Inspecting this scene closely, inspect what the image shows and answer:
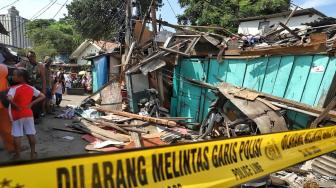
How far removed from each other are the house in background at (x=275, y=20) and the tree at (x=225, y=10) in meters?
0.99

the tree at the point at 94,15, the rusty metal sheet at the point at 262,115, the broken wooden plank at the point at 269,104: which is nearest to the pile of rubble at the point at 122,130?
the rusty metal sheet at the point at 262,115

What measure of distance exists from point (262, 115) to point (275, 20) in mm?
19053

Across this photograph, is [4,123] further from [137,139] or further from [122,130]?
[122,130]

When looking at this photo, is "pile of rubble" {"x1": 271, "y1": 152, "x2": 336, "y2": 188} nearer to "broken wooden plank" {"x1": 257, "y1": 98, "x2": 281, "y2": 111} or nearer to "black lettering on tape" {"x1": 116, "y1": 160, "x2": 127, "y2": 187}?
"broken wooden plank" {"x1": 257, "y1": 98, "x2": 281, "y2": 111}

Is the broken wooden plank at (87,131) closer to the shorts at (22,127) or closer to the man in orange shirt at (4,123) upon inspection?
the man in orange shirt at (4,123)

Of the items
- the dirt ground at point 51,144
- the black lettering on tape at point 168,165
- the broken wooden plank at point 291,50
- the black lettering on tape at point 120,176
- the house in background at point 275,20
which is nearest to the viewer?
the black lettering on tape at point 120,176

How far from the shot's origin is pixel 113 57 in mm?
16219

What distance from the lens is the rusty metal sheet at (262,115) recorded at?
27.1 ft

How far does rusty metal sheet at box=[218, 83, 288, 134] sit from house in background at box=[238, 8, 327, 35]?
1442cm

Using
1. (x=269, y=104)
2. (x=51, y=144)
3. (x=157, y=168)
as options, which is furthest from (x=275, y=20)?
(x=157, y=168)

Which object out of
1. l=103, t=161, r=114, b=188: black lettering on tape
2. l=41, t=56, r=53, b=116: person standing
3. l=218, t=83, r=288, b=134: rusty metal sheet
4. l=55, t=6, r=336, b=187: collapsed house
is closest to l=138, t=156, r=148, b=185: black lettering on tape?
l=103, t=161, r=114, b=188: black lettering on tape

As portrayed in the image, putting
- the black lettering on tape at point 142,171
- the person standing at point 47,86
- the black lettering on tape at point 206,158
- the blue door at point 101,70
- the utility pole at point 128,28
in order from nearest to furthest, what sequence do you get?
the black lettering on tape at point 142,171, the black lettering on tape at point 206,158, the person standing at point 47,86, the utility pole at point 128,28, the blue door at point 101,70

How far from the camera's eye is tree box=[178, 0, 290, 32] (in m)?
27.7

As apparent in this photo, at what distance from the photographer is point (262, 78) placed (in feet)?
34.0
